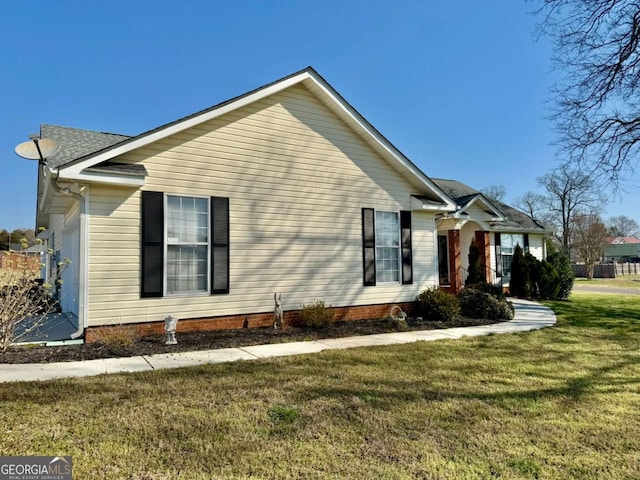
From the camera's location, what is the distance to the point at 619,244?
8231 centimetres

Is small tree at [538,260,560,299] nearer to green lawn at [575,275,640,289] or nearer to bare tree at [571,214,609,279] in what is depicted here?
green lawn at [575,275,640,289]

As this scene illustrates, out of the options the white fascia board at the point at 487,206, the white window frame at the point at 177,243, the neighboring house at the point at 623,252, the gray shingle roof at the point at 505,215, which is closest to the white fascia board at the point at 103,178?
the white window frame at the point at 177,243

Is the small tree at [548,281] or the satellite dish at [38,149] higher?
the satellite dish at [38,149]

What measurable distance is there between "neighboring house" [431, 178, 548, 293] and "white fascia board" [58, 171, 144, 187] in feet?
33.6

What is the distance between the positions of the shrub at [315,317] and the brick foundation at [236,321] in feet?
0.87

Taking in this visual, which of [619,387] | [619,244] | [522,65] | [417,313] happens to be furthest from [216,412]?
[619,244]

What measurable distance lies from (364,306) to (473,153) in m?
18.7

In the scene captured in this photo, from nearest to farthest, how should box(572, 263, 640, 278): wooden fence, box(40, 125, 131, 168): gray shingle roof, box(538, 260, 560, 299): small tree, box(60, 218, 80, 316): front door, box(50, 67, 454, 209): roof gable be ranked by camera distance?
1. box(50, 67, 454, 209): roof gable
2. box(40, 125, 131, 168): gray shingle roof
3. box(60, 218, 80, 316): front door
4. box(538, 260, 560, 299): small tree
5. box(572, 263, 640, 278): wooden fence

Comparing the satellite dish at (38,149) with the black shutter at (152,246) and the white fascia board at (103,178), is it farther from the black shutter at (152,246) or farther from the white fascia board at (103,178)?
the black shutter at (152,246)

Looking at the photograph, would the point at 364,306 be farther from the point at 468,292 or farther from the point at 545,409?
the point at 545,409

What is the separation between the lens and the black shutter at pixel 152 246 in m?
7.48

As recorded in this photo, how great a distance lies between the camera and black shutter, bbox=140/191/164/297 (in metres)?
7.48

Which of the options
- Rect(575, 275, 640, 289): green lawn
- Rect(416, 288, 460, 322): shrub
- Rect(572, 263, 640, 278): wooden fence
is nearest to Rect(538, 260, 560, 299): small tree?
Rect(416, 288, 460, 322): shrub

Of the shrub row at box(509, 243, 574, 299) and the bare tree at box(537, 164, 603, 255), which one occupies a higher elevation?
the bare tree at box(537, 164, 603, 255)
